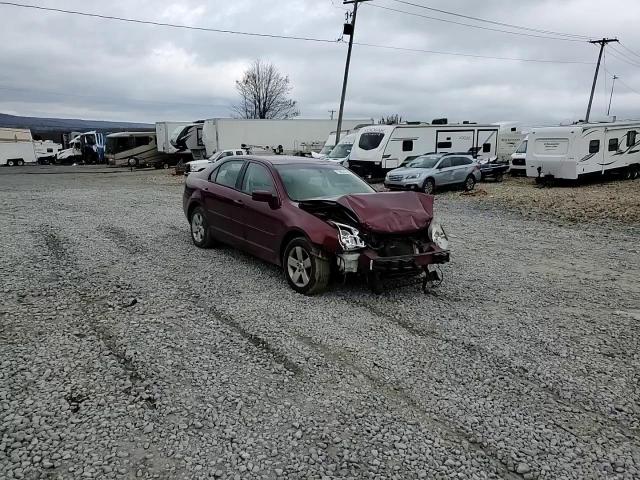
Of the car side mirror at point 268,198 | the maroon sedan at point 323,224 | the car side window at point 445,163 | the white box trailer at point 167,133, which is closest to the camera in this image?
the maroon sedan at point 323,224

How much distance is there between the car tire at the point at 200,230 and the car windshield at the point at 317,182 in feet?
5.83

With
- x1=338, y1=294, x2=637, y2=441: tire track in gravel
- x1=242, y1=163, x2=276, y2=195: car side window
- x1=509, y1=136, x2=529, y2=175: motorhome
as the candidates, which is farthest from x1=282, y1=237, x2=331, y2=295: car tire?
x1=509, y1=136, x2=529, y2=175: motorhome

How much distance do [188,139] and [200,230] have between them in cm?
2895

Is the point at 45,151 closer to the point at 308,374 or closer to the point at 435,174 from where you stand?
the point at 435,174

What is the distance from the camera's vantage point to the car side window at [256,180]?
636 centimetres

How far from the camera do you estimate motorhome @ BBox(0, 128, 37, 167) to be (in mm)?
44719

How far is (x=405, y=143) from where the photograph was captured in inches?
889

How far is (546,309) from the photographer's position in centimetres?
529

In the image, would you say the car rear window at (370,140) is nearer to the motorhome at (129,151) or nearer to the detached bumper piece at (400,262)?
the detached bumper piece at (400,262)

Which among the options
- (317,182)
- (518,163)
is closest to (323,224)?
(317,182)

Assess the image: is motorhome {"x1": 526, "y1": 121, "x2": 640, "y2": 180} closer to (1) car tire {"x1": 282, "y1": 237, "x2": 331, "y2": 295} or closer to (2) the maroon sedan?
(2) the maroon sedan

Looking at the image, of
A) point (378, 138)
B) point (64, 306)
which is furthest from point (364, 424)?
point (378, 138)

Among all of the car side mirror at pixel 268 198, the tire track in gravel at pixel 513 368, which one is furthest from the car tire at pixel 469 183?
the tire track in gravel at pixel 513 368

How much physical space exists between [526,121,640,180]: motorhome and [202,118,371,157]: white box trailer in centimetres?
1559
